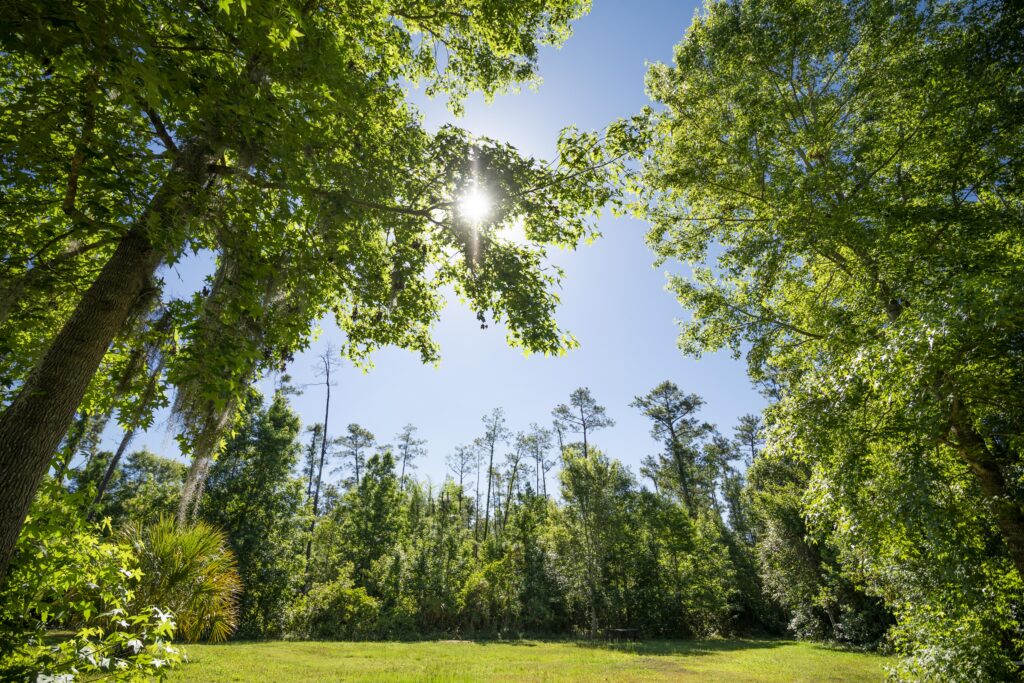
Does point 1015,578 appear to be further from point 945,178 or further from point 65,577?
point 65,577

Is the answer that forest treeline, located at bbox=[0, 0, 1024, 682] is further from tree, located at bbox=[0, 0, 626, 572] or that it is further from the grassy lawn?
the grassy lawn

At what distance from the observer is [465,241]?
19.7 ft

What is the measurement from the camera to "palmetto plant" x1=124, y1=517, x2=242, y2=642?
6.66 metres

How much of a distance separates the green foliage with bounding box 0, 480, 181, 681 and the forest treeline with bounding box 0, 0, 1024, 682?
0.10ft

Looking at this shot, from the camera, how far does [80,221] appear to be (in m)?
3.55

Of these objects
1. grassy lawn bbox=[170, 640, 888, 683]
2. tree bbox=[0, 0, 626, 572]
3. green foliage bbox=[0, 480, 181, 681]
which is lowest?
grassy lawn bbox=[170, 640, 888, 683]

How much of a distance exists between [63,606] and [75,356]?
2.26m

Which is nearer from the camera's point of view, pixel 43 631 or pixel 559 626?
pixel 43 631

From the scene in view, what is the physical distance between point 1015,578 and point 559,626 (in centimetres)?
2779

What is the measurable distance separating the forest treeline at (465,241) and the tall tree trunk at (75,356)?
0.02 meters

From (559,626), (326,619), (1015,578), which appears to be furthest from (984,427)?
(559,626)

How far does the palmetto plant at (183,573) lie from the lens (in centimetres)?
666

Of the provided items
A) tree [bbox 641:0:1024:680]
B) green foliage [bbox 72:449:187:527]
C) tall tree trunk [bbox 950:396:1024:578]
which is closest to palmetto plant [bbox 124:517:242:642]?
green foliage [bbox 72:449:187:527]

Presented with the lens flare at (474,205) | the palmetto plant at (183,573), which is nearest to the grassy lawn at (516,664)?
the palmetto plant at (183,573)
